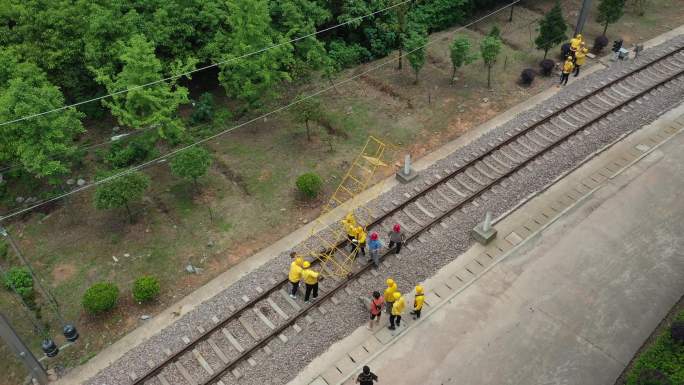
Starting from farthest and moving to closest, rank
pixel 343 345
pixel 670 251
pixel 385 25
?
1. pixel 385 25
2. pixel 670 251
3. pixel 343 345

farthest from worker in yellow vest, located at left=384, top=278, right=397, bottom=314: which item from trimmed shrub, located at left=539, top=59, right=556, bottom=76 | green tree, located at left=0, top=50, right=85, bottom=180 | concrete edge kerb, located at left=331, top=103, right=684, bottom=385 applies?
trimmed shrub, located at left=539, top=59, right=556, bottom=76

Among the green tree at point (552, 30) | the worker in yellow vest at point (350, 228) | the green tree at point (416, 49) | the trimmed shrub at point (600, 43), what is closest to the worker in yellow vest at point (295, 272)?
the worker in yellow vest at point (350, 228)

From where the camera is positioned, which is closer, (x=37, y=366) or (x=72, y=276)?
(x=37, y=366)

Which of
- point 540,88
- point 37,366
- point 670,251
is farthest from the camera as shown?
point 540,88

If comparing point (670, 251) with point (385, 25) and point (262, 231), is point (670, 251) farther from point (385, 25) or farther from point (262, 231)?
point (385, 25)

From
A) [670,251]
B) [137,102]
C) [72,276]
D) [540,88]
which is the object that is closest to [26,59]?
[137,102]

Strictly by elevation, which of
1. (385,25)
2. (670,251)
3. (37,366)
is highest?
(385,25)
